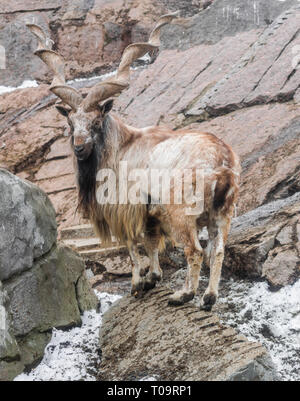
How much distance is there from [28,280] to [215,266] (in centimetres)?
163

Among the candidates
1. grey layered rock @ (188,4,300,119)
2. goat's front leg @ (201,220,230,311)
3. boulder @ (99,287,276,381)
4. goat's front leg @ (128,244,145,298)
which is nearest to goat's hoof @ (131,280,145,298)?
goat's front leg @ (128,244,145,298)

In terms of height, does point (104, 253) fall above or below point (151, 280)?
below

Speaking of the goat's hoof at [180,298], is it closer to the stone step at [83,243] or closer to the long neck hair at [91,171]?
the long neck hair at [91,171]

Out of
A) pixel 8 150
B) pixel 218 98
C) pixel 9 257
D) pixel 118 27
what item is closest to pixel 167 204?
pixel 9 257

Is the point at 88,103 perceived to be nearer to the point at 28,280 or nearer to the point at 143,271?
Answer: the point at 143,271

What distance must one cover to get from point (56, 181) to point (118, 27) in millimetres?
5563

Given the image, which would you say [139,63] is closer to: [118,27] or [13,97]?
[118,27]

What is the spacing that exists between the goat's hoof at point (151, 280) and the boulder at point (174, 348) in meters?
0.35

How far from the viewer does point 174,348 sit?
15.3 ft

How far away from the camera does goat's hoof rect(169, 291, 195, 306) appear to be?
209 inches

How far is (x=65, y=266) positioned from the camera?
222 inches
